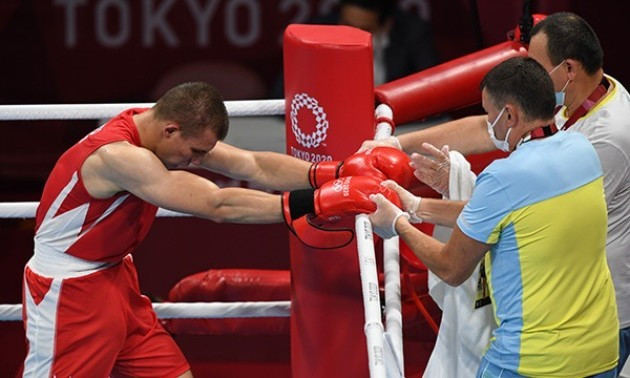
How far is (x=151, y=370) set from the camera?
10.9 ft

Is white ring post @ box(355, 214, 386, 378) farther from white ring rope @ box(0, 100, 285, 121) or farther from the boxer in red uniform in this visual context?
white ring rope @ box(0, 100, 285, 121)

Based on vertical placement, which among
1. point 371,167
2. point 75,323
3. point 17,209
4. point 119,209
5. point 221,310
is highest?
point 371,167

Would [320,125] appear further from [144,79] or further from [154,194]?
[144,79]

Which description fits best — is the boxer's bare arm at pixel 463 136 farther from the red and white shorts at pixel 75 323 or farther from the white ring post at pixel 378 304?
the red and white shorts at pixel 75 323

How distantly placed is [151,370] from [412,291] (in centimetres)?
73

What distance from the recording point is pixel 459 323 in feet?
9.89

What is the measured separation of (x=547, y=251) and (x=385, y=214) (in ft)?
1.38

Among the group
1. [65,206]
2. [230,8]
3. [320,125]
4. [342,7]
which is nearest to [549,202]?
[320,125]

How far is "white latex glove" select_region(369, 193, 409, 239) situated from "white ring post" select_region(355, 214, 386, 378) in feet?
0.12

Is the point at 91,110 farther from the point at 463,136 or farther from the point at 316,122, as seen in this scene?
the point at 463,136

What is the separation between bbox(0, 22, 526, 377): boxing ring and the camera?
291 centimetres

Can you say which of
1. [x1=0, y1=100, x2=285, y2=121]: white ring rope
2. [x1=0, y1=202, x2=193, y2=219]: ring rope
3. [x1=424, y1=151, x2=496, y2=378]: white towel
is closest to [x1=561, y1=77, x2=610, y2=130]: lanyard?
[x1=424, y1=151, x2=496, y2=378]: white towel

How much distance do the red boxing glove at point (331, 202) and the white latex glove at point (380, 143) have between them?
0.18 meters

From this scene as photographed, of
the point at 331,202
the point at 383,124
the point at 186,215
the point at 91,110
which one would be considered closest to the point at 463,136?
the point at 383,124
